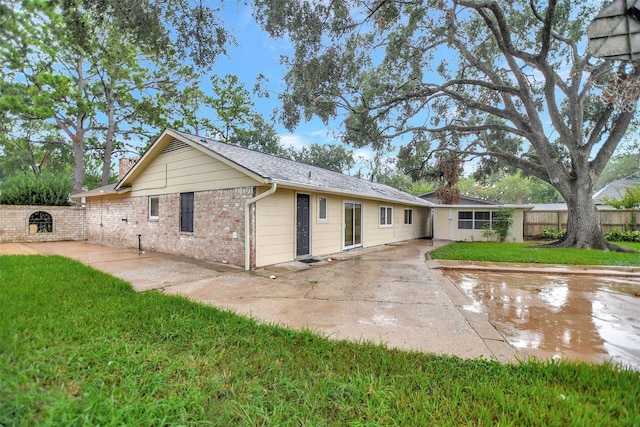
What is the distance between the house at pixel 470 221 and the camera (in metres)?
15.5

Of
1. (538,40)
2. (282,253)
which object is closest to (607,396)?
(282,253)

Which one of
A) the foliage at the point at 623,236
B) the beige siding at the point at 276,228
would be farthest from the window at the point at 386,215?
the foliage at the point at 623,236

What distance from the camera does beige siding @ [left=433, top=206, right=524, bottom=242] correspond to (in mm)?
15469

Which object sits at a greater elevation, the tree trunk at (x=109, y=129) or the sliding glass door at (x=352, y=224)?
the tree trunk at (x=109, y=129)

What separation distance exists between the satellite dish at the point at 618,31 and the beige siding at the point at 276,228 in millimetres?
6544

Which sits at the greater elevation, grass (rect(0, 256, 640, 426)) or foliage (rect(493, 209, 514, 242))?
foliage (rect(493, 209, 514, 242))

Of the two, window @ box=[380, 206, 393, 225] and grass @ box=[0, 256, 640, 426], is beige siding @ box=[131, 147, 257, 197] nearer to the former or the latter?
grass @ box=[0, 256, 640, 426]

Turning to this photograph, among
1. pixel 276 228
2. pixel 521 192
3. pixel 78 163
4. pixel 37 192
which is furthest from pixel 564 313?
pixel 521 192

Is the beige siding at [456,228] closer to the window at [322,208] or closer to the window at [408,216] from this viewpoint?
the window at [408,216]

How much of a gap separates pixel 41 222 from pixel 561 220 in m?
26.9

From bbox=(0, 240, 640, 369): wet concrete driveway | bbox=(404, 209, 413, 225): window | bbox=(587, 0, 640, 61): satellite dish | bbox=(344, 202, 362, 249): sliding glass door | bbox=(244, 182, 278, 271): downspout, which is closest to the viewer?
bbox=(587, 0, 640, 61): satellite dish

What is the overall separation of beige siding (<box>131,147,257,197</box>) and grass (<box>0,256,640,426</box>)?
4.92 m

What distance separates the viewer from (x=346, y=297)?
5.14m

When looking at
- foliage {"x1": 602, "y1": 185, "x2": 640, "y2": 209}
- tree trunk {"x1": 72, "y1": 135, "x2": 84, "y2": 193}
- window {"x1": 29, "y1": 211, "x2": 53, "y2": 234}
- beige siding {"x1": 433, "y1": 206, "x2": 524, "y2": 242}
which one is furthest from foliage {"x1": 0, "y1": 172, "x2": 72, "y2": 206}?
foliage {"x1": 602, "y1": 185, "x2": 640, "y2": 209}
